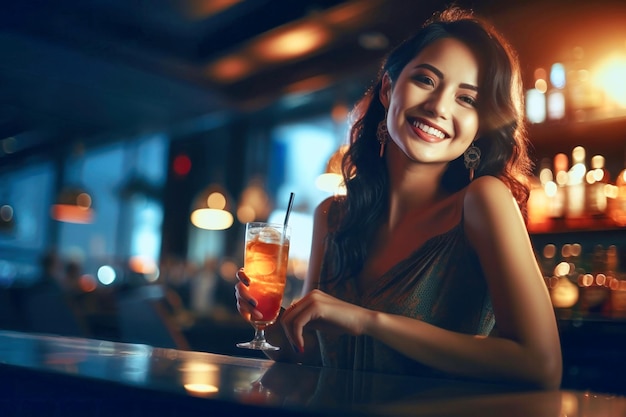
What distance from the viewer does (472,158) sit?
210cm

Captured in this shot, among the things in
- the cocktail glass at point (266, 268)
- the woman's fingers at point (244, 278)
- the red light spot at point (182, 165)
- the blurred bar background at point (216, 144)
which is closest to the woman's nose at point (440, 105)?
the blurred bar background at point (216, 144)

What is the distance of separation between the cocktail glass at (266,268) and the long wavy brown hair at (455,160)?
50 cm

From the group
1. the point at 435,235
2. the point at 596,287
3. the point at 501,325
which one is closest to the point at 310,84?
the point at 596,287

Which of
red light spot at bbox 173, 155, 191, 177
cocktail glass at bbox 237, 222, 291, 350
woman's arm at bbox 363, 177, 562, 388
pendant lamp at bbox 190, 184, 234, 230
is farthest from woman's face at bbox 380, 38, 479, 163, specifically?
red light spot at bbox 173, 155, 191, 177

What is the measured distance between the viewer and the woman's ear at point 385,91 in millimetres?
2330

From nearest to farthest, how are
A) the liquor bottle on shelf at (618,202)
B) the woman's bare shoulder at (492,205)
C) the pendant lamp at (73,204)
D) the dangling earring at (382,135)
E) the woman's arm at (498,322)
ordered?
the woman's arm at (498,322) → the woman's bare shoulder at (492,205) → the dangling earring at (382,135) → the liquor bottle on shelf at (618,202) → the pendant lamp at (73,204)

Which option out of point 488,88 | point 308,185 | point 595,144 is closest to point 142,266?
point 308,185

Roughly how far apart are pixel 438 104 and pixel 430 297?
0.65 m

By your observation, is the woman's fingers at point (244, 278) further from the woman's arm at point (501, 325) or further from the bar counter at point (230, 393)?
the bar counter at point (230, 393)

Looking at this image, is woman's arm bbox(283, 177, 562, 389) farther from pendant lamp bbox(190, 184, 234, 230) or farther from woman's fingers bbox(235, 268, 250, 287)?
pendant lamp bbox(190, 184, 234, 230)

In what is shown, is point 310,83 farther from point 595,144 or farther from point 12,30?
point 595,144

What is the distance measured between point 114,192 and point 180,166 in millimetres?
1842

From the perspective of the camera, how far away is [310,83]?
561 cm

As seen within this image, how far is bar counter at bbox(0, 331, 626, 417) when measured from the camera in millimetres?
793
